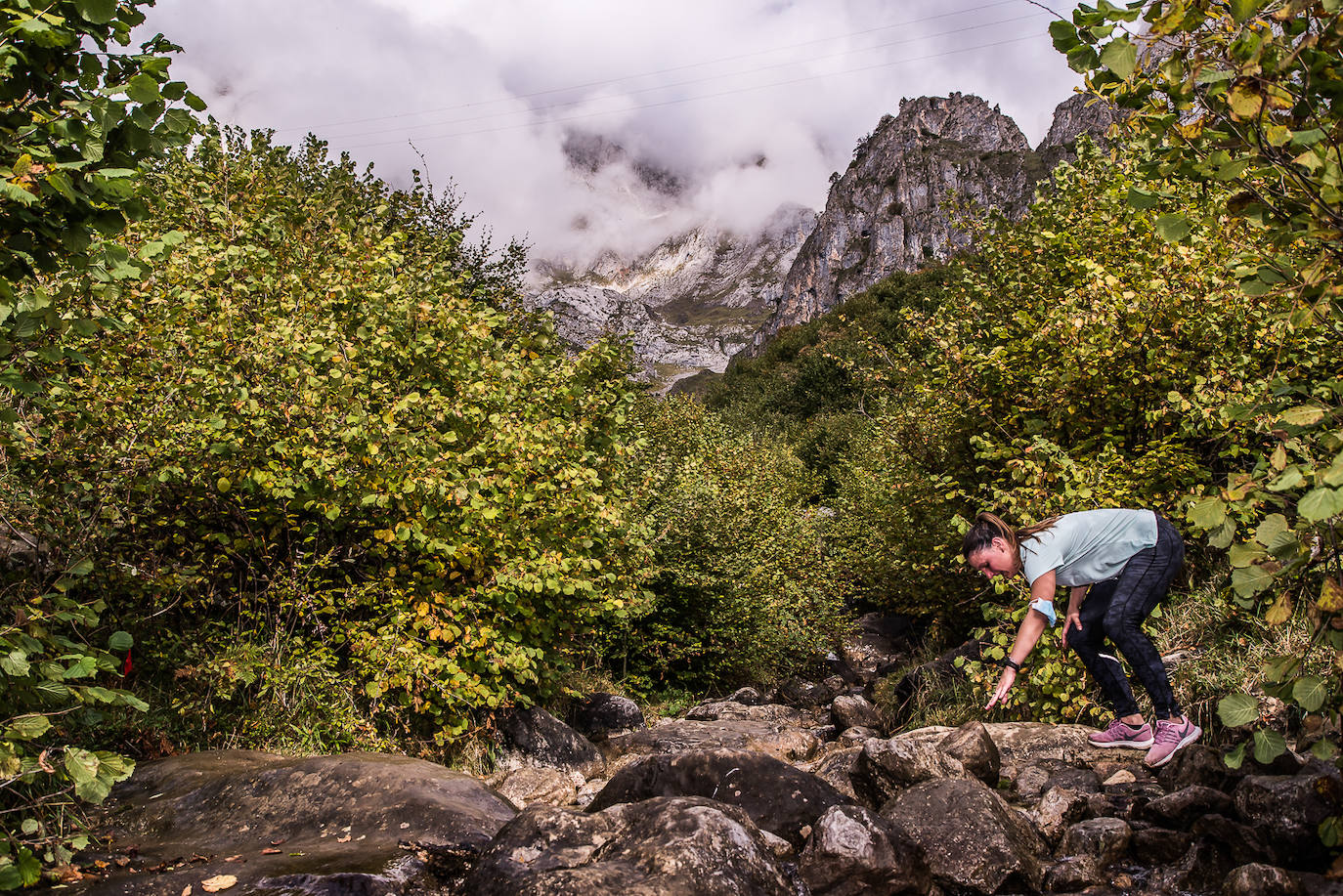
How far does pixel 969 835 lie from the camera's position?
4.93 metres

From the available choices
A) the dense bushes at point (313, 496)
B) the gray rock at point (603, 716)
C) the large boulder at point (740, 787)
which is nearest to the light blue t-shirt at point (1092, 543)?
the large boulder at point (740, 787)

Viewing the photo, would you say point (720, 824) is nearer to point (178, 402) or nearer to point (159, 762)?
point (159, 762)

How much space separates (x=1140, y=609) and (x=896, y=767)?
2.09 metres

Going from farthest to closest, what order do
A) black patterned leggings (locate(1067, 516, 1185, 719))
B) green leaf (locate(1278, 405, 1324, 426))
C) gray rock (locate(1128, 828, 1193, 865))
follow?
black patterned leggings (locate(1067, 516, 1185, 719)) → gray rock (locate(1128, 828, 1193, 865)) → green leaf (locate(1278, 405, 1324, 426))

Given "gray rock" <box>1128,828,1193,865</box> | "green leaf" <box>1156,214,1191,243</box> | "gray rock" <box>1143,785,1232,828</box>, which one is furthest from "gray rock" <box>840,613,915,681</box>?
"green leaf" <box>1156,214,1191,243</box>

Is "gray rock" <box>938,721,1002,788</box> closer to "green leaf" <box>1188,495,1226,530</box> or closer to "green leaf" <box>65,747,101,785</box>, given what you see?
"green leaf" <box>1188,495,1226,530</box>

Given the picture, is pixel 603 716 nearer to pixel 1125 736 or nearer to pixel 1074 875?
pixel 1125 736

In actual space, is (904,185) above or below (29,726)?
above

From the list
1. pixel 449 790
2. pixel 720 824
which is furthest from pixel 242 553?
pixel 720 824

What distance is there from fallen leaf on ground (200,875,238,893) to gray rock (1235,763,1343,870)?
530 cm

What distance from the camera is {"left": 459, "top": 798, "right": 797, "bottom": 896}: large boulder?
3.70 metres

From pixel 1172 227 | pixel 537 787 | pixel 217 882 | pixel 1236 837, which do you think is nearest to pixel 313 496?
pixel 537 787

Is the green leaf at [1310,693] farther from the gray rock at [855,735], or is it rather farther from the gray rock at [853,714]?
the gray rock at [853,714]

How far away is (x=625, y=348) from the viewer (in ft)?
35.9
